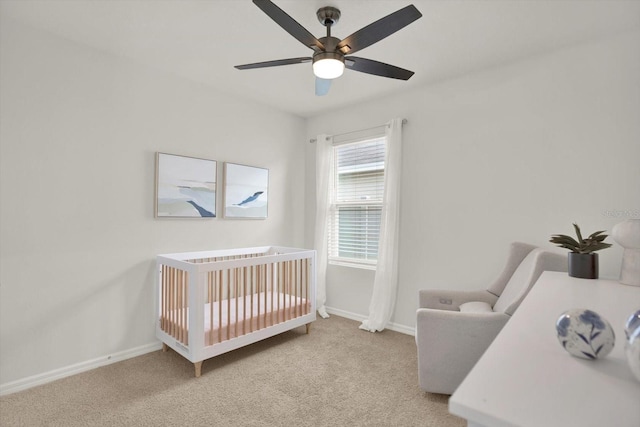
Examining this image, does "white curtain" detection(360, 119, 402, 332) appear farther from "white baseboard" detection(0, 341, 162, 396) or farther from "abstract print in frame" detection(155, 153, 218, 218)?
"white baseboard" detection(0, 341, 162, 396)

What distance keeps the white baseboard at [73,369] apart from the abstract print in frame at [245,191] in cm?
135

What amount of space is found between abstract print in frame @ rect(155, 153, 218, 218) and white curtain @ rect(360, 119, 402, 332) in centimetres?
170

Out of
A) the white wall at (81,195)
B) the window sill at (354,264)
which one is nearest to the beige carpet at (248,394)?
the white wall at (81,195)

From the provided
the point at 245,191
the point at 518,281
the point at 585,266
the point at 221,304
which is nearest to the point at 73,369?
the point at 221,304

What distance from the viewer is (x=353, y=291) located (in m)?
3.56

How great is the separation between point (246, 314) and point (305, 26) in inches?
86.1

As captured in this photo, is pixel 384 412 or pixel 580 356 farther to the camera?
pixel 384 412

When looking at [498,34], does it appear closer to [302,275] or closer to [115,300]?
[302,275]

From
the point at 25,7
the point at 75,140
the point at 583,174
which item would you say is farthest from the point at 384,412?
the point at 25,7

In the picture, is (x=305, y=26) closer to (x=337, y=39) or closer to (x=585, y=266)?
(x=337, y=39)

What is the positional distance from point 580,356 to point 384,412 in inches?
56.3

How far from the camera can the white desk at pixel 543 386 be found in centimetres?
50

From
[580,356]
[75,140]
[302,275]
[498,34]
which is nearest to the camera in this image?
[580,356]

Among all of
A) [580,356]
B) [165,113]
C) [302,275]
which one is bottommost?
[302,275]
